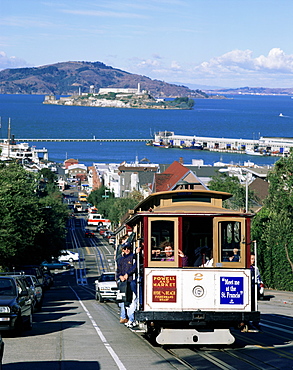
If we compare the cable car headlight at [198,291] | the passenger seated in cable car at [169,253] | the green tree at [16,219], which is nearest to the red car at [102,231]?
the green tree at [16,219]

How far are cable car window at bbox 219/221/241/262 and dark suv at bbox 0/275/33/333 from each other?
5187mm

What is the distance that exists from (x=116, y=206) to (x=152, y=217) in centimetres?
8001

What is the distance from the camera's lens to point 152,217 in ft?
50.0

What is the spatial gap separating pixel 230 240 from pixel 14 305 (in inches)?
212

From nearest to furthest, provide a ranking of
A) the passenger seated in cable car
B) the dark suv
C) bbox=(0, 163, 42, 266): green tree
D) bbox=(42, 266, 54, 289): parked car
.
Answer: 1. the passenger seated in cable car
2. the dark suv
3. bbox=(0, 163, 42, 266): green tree
4. bbox=(42, 266, 54, 289): parked car

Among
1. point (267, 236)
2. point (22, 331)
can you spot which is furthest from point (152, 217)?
point (267, 236)

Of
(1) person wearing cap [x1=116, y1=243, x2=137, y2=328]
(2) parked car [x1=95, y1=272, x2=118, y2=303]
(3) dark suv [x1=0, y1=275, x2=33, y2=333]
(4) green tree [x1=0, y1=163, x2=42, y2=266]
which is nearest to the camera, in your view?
(1) person wearing cap [x1=116, y1=243, x2=137, y2=328]

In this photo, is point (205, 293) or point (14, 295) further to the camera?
point (14, 295)

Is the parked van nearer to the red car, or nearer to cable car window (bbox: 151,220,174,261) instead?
the red car

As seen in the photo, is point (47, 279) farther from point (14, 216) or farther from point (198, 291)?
point (198, 291)

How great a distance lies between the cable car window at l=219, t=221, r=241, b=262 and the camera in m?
15.1

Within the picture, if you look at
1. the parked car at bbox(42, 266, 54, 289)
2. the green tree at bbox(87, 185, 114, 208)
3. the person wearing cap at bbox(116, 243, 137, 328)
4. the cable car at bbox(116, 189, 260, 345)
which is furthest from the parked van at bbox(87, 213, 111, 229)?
the cable car at bbox(116, 189, 260, 345)

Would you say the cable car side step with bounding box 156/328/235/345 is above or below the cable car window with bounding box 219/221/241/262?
below

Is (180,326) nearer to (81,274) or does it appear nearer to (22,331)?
(22,331)
